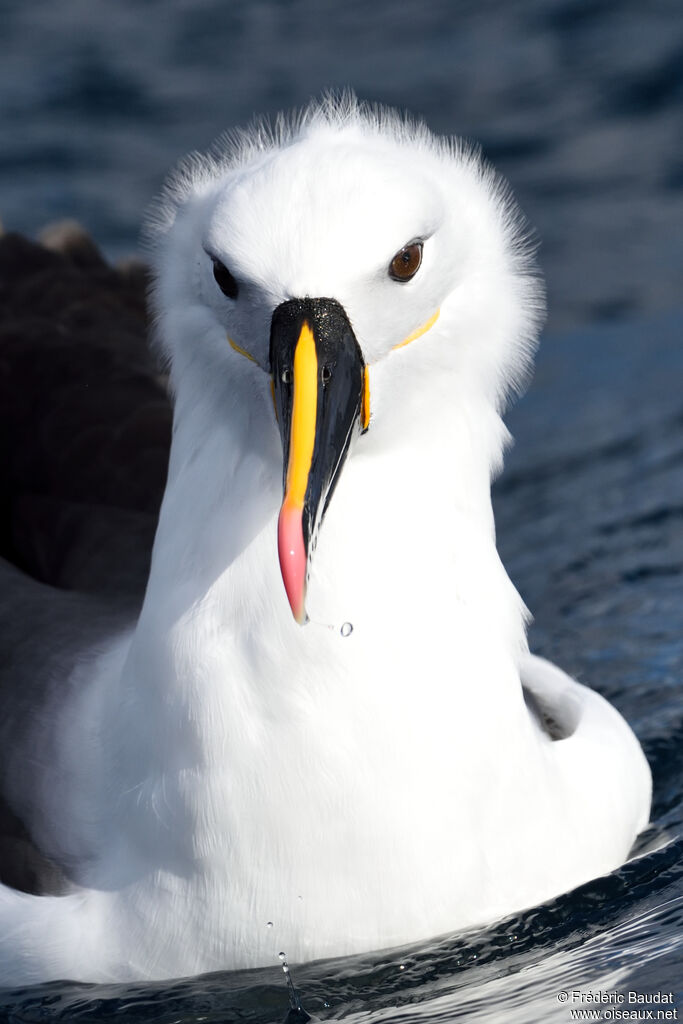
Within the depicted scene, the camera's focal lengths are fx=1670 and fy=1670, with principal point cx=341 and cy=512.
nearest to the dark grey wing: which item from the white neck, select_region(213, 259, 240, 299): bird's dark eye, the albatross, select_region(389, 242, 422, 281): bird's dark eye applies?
the albatross

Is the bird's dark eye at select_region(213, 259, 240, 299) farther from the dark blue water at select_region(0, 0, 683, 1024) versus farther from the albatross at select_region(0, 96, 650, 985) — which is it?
the dark blue water at select_region(0, 0, 683, 1024)

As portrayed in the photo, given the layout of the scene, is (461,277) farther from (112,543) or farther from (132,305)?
(132,305)

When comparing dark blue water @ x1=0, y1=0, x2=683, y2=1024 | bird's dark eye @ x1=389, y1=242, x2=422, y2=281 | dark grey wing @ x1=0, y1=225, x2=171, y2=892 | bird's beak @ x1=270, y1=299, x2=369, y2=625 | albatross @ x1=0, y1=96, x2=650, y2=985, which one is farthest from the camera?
dark grey wing @ x1=0, y1=225, x2=171, y2=892

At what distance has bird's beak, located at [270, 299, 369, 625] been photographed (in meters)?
3.44

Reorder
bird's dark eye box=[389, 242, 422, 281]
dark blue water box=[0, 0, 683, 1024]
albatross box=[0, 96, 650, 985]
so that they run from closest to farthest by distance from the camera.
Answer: bird's dark eye box=[389, 242, 422, 281]
albatross box=[0, 96, 650, 985]
dark blue water box=[0, 0, 683, 1024]

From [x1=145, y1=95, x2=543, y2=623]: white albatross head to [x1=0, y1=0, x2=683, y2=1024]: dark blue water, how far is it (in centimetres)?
132

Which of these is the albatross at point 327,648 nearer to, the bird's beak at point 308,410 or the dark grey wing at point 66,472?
the bird's beak at point 308,410

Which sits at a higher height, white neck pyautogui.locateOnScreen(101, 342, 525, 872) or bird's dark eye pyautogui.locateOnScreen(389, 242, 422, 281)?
bird's dark eye pyautogui.locateOnScreen(389, 242, 422, 281)

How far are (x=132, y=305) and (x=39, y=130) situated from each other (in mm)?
5544

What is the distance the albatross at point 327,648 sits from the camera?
3.82m

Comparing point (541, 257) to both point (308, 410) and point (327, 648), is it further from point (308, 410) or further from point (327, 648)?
point (308, 410)

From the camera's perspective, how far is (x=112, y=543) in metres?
5.70

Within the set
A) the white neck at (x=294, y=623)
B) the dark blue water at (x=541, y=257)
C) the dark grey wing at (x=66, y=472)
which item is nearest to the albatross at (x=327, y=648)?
the white neck at (x=294, y=623)

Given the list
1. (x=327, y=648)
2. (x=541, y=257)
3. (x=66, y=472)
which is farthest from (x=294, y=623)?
(x=541, y=257)
